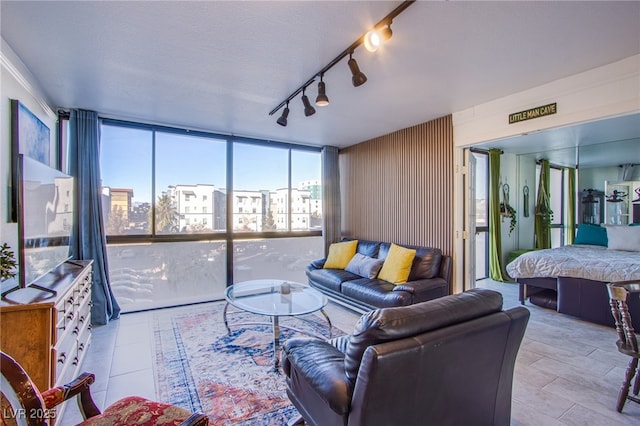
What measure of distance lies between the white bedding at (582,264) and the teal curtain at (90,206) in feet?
17.8

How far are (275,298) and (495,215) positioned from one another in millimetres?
4553

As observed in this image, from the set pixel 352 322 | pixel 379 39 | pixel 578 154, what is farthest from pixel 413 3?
pixel 578 154

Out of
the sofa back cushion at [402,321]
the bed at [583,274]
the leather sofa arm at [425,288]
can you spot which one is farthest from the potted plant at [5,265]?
the bed at [583,274]

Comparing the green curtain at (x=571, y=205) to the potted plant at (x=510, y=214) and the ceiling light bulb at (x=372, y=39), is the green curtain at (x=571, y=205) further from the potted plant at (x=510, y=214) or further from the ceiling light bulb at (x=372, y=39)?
the ceiling light bulb at (x=372, y=39)

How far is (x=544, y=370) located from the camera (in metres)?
2.59

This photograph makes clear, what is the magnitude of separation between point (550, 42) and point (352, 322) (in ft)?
10.7

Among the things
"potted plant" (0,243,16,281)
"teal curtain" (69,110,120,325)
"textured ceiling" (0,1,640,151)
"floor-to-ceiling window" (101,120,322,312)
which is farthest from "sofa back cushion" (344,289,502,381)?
"floor-to-ceiling window" (101,120,322,312)

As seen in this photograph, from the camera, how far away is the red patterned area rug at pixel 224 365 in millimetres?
2111

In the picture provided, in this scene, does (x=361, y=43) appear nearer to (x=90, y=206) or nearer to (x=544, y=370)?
(x=544, y=370)

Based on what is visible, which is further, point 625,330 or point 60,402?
point 625,330

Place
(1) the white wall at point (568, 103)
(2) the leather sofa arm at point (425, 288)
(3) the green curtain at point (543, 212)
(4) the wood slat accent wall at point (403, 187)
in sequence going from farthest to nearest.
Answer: (3) the green curtain at point (543, 212)
(4) the wood slat accent wall at point (403, 187)
(2) the leather sofa arm at point (425, 288)
(1) the white wall at point (568, 103)

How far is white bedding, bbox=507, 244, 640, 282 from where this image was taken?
11.3 feet


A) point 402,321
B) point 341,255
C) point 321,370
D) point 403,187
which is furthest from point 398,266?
point 402,321

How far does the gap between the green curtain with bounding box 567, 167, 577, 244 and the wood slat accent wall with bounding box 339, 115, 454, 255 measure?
12.6 feet
